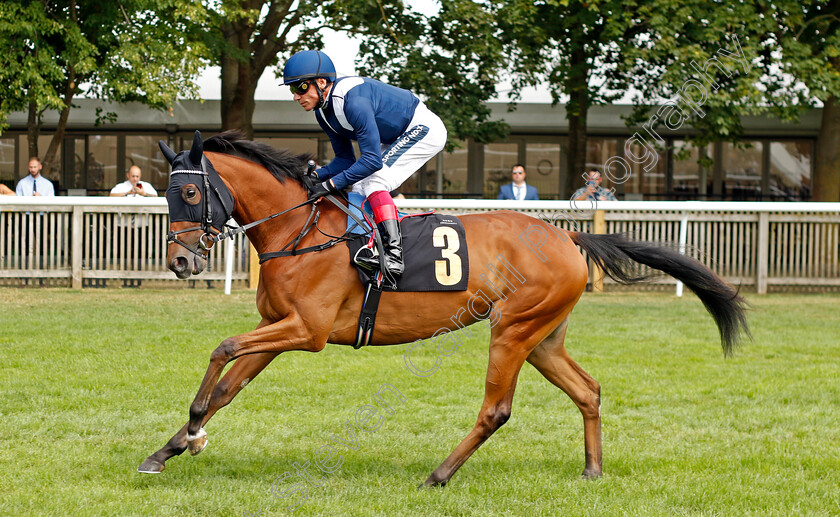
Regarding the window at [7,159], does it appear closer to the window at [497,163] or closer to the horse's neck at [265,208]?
the window at [497,163]

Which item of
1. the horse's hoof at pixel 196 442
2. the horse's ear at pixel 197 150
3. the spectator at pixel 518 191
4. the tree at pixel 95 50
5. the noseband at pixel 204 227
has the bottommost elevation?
the horse's hoof at pixel 196 442

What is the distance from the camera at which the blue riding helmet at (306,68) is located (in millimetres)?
4578

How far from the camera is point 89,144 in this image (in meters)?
22.1

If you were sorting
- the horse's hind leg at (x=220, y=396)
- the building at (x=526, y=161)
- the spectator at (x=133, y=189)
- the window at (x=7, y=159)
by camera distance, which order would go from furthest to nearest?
the window at (x=7, y=159), the building at (x=526, y=161), the spectator at (x=133, y=189), the horse's hind leg at (x=220, y=396)

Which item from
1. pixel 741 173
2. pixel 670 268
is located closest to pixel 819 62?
pixel 741 173

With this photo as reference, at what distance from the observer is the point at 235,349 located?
14.4 ft

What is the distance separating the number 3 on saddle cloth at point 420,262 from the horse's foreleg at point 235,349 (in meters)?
0.42

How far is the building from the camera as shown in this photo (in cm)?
2138

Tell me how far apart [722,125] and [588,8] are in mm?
3121

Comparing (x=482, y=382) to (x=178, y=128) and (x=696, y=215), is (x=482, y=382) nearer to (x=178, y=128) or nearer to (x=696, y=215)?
(x=696, y=215)

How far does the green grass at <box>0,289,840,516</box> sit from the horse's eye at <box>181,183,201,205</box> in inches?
56.6

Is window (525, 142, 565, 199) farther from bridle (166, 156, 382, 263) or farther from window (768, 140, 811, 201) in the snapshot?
bridle (166, 156, 382, 263)

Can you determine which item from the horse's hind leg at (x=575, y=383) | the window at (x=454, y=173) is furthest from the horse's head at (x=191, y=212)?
the window at (x=454, y=173)

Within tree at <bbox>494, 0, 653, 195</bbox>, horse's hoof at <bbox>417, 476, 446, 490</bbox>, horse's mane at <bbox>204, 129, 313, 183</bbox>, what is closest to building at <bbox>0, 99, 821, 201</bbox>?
tree at <bbox>494, 0, 653, 195</bbox>
